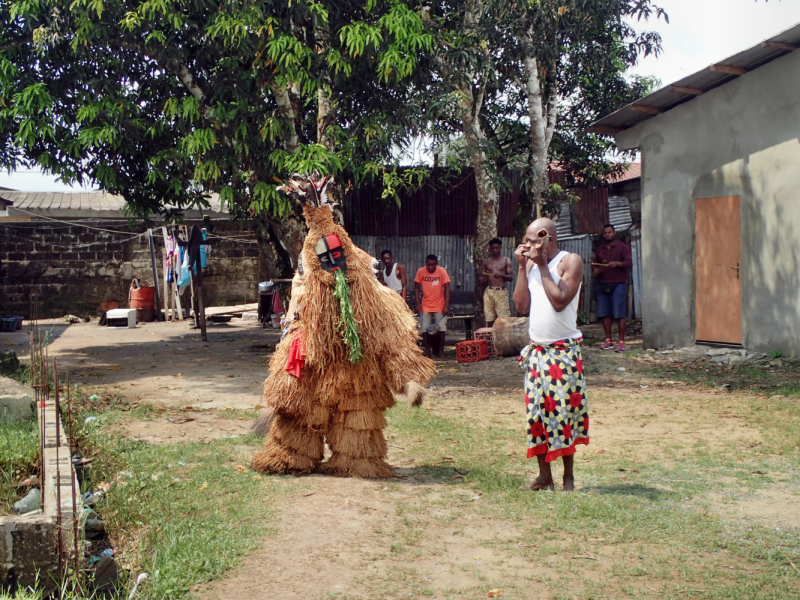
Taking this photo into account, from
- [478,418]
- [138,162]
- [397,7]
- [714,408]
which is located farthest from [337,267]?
[138,162]

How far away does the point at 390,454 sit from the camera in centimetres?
650

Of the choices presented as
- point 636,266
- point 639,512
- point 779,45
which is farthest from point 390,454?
point 636,266

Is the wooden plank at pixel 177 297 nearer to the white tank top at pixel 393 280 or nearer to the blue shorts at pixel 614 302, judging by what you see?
the white tank top at pixel 393 280

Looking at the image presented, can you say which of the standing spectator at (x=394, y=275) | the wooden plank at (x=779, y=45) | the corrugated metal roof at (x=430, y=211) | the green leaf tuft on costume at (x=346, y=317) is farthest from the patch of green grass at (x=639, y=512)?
the corrugated metal roof at (x=430, y=211)

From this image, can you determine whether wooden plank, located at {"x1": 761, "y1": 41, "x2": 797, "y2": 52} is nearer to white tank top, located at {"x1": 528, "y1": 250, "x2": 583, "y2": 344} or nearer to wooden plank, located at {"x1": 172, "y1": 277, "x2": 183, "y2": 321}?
white tank top, located at {"x1": 528, "y1": 250, "x2": 583, "y2": 344}

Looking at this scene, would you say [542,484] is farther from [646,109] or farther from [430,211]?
[430,211]

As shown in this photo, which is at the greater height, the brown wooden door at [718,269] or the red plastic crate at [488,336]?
the brown wooden door at [718,269]

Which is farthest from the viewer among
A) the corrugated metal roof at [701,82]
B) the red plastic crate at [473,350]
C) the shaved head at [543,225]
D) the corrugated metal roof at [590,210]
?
the corrugated metal roof at [590,210]

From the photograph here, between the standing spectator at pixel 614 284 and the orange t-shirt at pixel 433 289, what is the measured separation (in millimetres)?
2266

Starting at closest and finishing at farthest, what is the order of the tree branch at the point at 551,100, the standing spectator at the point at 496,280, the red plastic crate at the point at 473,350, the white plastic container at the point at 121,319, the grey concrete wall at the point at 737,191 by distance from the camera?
the grey concrete wall at the point at 737,191 → the red plastic crate at the point at 473,350 → the standing spectator at the point at 496,280 → the tree branch at the point at 551,100 → the white plastic container at the point at 121,319

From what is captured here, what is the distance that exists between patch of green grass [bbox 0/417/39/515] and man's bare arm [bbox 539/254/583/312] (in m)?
3.62

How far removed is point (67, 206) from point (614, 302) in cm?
1531

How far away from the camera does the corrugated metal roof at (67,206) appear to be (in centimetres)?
2105

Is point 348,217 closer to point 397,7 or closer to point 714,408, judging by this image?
point 397,7
